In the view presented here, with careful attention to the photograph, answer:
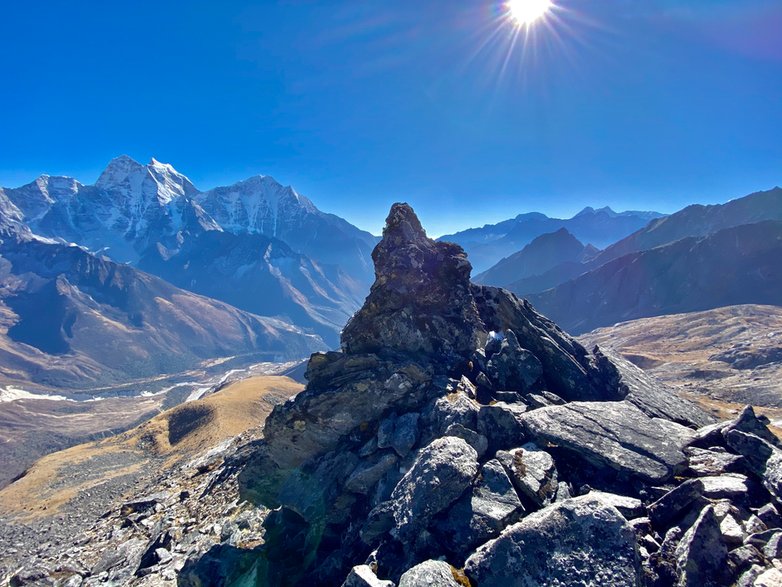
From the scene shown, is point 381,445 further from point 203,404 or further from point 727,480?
point 203,404

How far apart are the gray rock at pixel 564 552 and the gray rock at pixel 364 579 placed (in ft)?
8.82

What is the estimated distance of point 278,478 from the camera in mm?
23016

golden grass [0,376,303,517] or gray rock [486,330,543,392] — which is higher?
gray rock [486,330,543,392]

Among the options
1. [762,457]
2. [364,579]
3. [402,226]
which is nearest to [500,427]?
[364,579]

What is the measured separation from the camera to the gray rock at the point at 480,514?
12703 mm

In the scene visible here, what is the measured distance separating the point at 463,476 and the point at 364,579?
469 cm

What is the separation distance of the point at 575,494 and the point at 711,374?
627ft

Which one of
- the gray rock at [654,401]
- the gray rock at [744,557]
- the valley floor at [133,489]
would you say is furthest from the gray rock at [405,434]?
the gray rock at [654,401]

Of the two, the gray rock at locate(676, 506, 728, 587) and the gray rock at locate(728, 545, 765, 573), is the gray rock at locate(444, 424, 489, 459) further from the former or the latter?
the gray rock at locate(728, 545, 765, 573)

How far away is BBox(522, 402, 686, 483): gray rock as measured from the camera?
14.8 meters

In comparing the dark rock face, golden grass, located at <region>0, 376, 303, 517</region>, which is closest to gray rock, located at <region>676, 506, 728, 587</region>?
the dark rock face

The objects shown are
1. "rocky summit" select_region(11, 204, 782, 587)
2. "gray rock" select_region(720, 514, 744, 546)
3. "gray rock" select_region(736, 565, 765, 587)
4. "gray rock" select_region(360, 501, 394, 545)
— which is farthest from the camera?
"gray rock" select_region(360, 501, 394, 545)

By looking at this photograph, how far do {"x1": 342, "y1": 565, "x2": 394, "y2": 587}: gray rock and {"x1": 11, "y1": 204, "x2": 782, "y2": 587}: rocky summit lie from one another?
0.06 meters

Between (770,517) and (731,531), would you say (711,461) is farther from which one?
(731,531)
